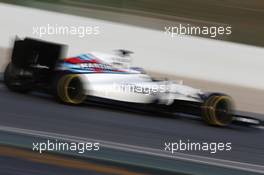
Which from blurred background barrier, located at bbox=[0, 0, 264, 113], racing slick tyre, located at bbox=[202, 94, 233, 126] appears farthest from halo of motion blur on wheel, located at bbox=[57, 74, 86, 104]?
blurred background barrier, located at bbox=[0, 0, 264, 113]

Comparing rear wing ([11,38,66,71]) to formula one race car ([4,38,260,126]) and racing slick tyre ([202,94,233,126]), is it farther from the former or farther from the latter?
racing slick tyre ([202,94,233,126])

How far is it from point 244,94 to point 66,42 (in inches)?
137

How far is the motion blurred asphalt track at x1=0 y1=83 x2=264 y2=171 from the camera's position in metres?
8.43

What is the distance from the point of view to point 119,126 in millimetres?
9398

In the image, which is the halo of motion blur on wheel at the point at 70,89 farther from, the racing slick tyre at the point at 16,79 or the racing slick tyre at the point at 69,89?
the racing slick tyre at the point at 16,79

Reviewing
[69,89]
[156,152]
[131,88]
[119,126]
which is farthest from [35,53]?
[156,152]

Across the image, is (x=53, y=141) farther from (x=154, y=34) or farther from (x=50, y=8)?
(x=50, y=8)

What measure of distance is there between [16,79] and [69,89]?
0.88m

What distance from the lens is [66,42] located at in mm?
14172

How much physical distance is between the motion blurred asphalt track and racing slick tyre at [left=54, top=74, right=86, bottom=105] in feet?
0.41

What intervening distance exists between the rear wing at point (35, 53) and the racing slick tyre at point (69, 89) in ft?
1.20

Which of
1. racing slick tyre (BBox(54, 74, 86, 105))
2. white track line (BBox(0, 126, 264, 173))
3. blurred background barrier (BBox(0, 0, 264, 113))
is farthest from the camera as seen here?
blurred background barrier (BBox(0, 0, 264, 113))

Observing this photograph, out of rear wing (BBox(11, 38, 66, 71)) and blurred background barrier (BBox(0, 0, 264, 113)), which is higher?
blurred background barrier (BBox(0, 0, 264, 113))

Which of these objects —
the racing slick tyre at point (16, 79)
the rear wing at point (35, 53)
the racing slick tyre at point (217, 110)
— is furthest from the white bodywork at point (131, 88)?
the racing slick tyre at point (16, 79)
